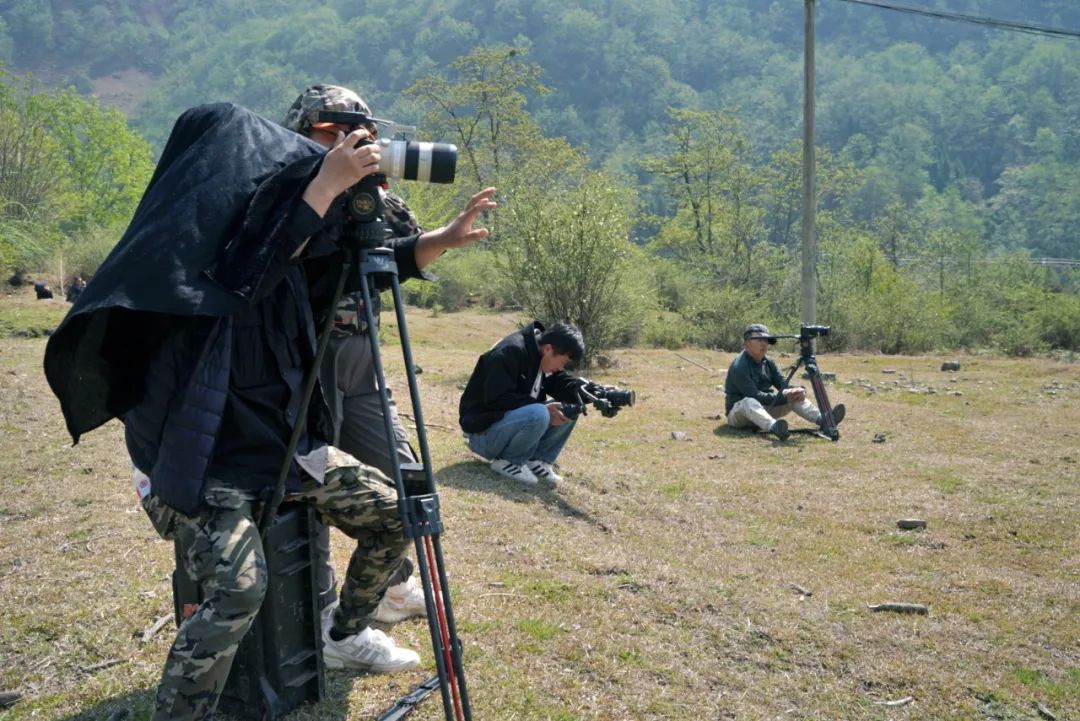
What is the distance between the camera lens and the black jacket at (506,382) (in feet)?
22.3

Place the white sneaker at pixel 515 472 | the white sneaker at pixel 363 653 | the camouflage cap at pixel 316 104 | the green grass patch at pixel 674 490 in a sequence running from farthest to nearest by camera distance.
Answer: the green grass patch at pixel 674 490 < the white sneaker at pixel 515 472 < the white sneaker at pixel 363 653 < the camouflage cap at pixel 316 104

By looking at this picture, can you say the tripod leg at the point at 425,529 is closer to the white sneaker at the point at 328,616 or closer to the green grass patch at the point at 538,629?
the white sneaker at the point at 328,616

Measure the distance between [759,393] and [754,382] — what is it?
0.46ft

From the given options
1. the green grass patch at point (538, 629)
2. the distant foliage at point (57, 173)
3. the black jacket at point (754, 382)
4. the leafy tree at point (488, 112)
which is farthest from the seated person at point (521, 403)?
the leafy tree at point (488, 112)

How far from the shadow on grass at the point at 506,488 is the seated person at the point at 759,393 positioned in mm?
3917

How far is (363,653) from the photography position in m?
3.33

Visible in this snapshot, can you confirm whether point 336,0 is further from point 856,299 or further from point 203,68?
point 856,299

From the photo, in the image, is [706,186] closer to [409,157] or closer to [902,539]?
[902,539]

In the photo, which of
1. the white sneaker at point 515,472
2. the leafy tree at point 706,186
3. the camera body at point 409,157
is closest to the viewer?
the camera body at point 409,157

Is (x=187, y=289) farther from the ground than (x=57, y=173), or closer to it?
closer to it

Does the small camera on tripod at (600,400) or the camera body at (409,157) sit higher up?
the camera body at (409,157)

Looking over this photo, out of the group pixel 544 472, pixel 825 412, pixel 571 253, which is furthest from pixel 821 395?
pixel 571 253

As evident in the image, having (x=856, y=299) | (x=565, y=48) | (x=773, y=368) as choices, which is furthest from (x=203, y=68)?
(x=773, y=368)

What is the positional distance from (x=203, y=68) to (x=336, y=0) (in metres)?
38.7
